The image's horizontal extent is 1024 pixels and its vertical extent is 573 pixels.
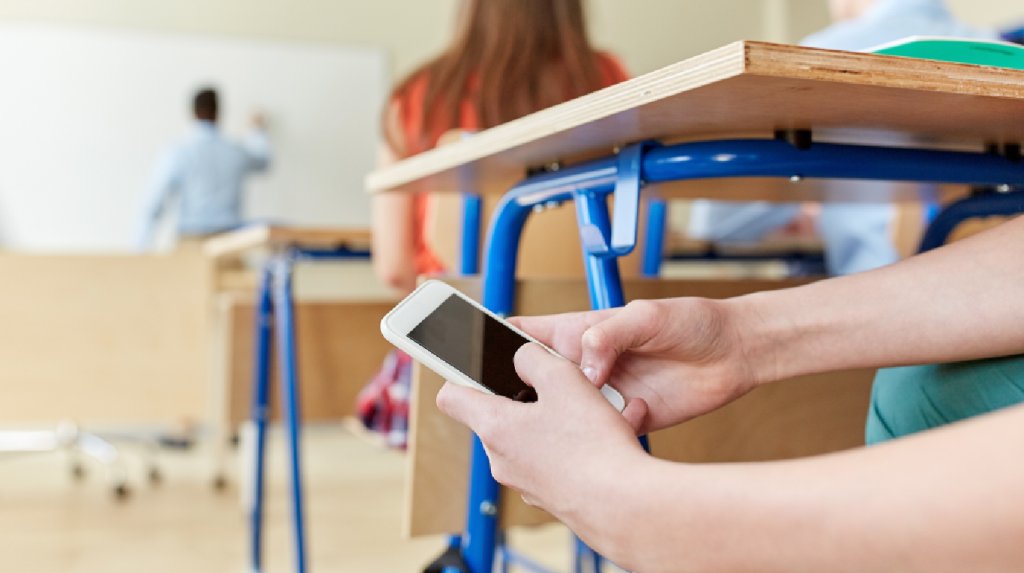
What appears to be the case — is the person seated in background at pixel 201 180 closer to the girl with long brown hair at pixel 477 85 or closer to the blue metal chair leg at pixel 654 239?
the girl with long brown hair at pixel 477 85

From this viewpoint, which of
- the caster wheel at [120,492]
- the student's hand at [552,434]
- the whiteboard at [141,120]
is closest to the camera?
the student's hand at [552,434]

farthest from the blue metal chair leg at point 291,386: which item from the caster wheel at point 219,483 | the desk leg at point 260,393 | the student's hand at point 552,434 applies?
the caster wheel at point 219,483

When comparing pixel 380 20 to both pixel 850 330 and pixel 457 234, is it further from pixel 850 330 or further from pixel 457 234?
pixel 850 330

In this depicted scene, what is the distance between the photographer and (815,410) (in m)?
1.15

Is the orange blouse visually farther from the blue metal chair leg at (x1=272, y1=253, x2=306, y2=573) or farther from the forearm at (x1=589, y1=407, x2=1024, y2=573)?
the forearm at (x1=589, y1=407, x2=1024, y2=573)

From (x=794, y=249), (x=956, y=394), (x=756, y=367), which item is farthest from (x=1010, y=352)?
(x=794, y=249)

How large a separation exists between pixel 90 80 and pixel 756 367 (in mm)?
5193

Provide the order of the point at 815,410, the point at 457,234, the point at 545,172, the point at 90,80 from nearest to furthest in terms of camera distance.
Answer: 1. the point at 545,172
2. the point at 815,410
3. the point at 457,234
4. the point at 90,80

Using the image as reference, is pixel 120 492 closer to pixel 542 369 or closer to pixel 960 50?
pixel 542 369

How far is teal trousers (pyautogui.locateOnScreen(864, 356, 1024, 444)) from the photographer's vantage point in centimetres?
67

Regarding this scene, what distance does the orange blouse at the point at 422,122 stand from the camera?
5.48ft

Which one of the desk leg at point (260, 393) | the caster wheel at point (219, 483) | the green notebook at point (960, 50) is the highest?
the green notebook at point (960, 50)

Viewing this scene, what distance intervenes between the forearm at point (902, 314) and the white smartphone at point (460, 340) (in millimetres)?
133

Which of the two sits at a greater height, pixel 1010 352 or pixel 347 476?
pixel 1010 352
